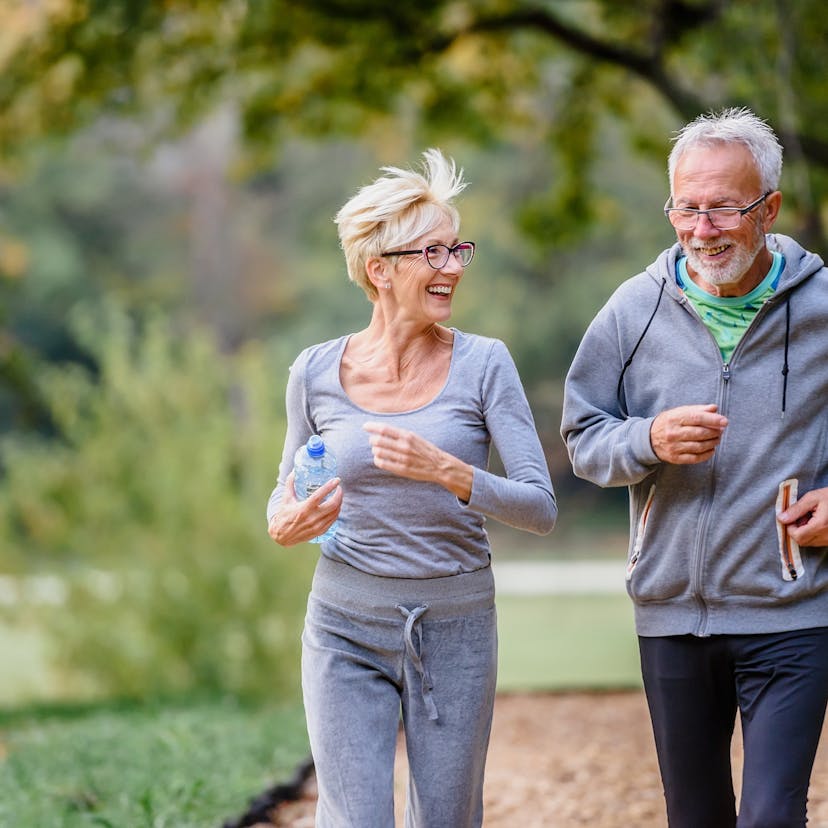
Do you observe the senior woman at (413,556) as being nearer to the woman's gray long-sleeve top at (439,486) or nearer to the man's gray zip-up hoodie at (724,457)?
the woman's gray long-sleeve top at (439,486)

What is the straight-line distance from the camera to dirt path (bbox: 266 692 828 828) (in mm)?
5371

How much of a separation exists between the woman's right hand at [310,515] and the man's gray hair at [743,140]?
1097 millimetres

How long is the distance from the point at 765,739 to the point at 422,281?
1.31m

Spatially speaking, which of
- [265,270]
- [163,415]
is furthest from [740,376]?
[265,270]

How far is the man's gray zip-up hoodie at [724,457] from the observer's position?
314cm

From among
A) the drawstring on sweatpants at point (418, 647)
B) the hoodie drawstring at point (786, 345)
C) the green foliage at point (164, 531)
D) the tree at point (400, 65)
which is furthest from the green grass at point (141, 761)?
the tree at point (400, 65)

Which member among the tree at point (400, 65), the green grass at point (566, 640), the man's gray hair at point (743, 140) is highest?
the tree at point (400, 65)

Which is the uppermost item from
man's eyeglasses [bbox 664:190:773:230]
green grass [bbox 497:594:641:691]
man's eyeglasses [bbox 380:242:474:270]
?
man's eyeglasses [bbox 664:190:773:230]

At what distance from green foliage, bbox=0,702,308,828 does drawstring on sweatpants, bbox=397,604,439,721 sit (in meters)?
1.81

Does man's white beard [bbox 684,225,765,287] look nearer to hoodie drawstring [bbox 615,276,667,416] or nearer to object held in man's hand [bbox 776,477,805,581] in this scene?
hoodie drawstring [bbox 615,276,667,416]

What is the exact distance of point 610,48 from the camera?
10133 mm

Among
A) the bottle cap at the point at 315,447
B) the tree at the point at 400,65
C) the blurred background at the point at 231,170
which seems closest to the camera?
the bottle cap at the point at 315,447

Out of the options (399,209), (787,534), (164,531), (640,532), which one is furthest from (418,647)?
(164,531)

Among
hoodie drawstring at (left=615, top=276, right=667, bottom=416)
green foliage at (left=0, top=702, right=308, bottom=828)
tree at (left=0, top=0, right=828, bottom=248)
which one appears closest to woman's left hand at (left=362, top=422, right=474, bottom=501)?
hoodie drawstring at (left=615, top=276, right=667, bottom=416)
